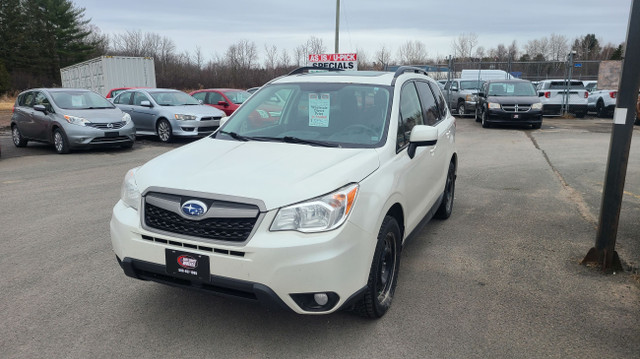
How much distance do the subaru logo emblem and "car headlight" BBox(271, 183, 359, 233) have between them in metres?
0.45

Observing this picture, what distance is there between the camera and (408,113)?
14.5 feet

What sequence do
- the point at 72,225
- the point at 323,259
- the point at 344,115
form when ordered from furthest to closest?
1. the point at 72,225
2. the point at 344,115
3. the point at 323,259

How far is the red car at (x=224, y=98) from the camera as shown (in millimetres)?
16625

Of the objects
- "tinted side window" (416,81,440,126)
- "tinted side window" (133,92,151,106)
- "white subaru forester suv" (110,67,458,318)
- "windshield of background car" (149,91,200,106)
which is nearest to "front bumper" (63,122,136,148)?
"windshield of background car" (149,91,200,106)

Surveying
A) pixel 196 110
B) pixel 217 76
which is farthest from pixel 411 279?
pixel 217 76

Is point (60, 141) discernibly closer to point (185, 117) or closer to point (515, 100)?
point (185, 117)

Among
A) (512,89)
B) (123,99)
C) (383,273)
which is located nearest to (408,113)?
(383,273)

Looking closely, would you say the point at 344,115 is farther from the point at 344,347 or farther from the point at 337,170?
the point at 344,347

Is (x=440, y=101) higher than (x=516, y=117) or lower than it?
higher

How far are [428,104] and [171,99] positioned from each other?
Answer: 37.6 feet

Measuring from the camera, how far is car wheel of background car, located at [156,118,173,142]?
561 inches

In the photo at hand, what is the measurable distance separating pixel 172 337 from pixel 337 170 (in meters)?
1.62

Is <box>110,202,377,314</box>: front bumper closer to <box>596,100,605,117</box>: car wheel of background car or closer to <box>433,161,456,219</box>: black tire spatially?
<box>433,161,456,219</box>: black tire

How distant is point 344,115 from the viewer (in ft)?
13.7
